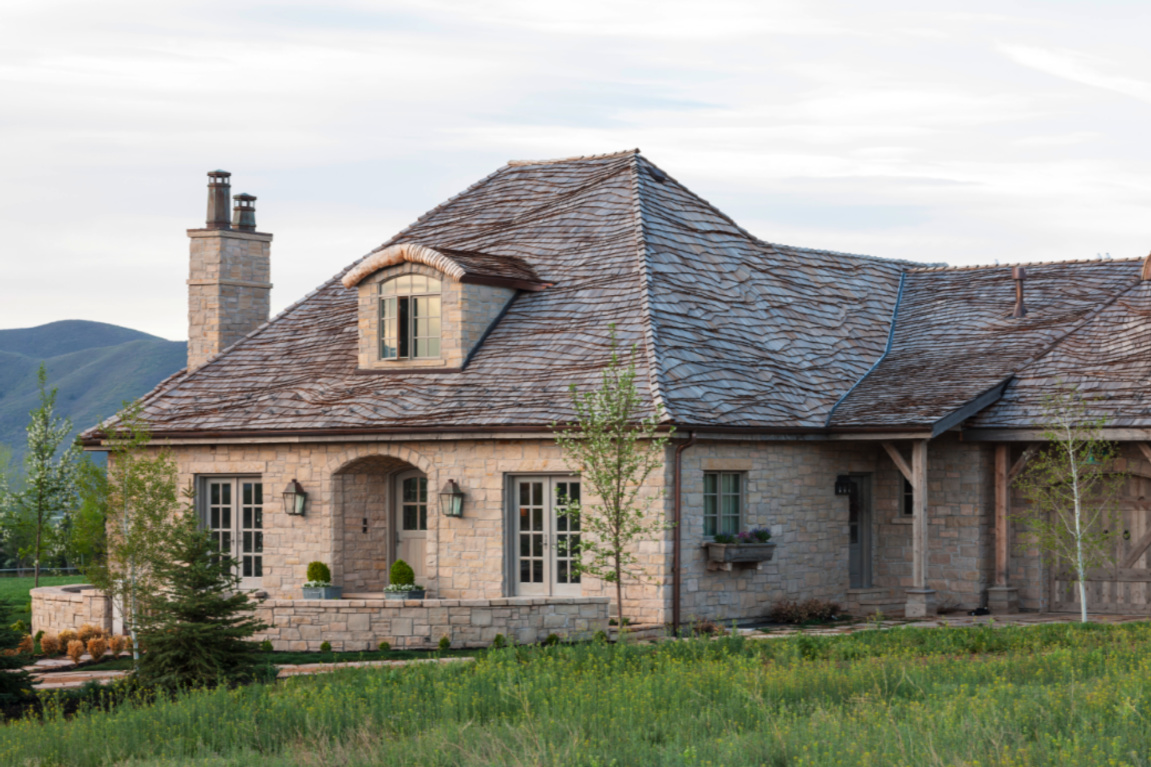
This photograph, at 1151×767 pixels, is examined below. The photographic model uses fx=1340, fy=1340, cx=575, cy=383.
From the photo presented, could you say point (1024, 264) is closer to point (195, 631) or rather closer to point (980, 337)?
point (980, 337)

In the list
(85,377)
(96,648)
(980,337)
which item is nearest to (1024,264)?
(980,337)

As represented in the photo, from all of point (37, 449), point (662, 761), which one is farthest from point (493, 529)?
point (37, 449)

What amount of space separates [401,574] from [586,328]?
4.43 meters

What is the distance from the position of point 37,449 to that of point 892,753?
29508mm

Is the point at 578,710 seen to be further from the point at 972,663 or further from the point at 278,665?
the point at 278,665

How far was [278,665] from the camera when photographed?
15102 mm

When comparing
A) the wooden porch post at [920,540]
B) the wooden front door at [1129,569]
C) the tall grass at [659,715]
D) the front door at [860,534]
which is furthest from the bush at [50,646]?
the wooden front door at [1129,569]

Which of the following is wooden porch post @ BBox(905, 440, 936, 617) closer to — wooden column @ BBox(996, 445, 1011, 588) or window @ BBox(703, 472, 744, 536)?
wooden column @ BBox(996, 445, 1011, 588)

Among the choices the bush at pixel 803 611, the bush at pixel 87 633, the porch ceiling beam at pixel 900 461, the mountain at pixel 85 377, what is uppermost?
the mountain at pixel 85 377

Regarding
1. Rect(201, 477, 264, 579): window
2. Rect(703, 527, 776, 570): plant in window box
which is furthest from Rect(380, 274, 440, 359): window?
Rect(703, 527, 776, 570): plant in window box

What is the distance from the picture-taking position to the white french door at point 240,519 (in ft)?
66.7

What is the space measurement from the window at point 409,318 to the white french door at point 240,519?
292 cm

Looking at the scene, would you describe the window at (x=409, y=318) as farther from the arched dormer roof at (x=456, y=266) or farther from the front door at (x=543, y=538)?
the front door at (x=543, y=538)

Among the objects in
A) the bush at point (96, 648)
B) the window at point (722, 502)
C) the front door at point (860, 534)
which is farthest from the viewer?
the front door at point (860, 534)
